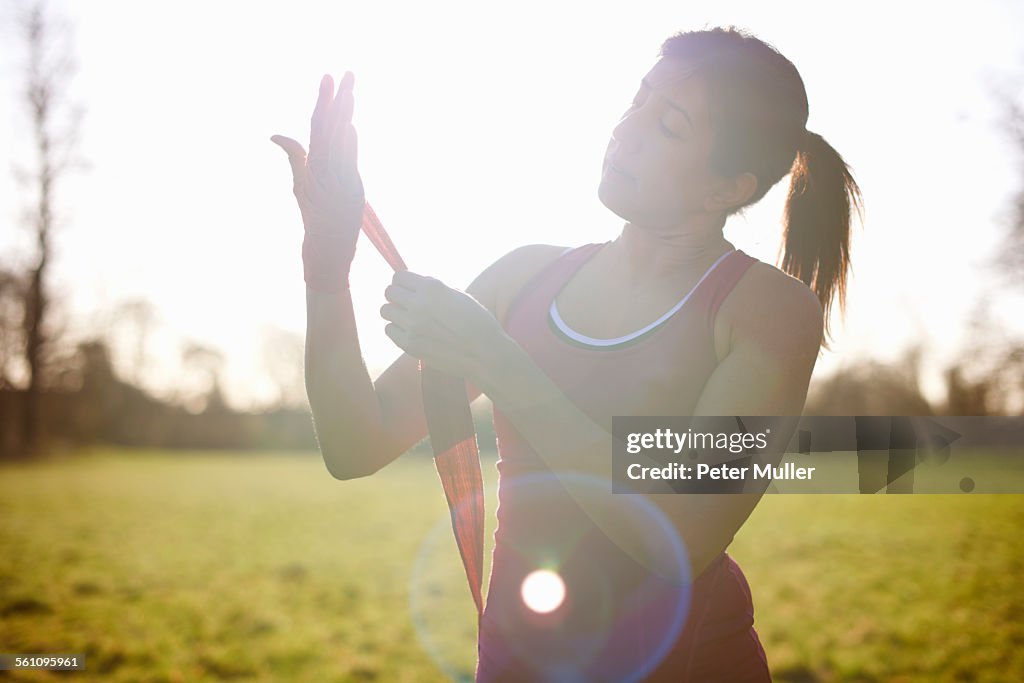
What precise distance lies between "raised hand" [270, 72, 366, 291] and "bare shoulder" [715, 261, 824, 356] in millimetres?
869

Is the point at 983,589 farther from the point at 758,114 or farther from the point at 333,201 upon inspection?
the point at 333,201

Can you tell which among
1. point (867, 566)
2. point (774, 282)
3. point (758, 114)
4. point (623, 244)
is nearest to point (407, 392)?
point (623, 244)

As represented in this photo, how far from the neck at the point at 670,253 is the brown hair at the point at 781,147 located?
175mm

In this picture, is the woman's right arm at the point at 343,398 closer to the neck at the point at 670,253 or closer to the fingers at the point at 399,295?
the fingers at the point at 399,295

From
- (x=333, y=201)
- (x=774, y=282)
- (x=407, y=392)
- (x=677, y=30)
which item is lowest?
(x=407, y=392)

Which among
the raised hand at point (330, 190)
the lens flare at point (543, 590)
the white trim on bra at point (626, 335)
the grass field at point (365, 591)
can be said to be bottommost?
the grass field at point (365, 591)

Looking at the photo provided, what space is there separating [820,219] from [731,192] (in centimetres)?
38

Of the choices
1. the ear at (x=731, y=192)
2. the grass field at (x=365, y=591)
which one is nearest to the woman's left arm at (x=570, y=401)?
the ear at (x=731, y=192)

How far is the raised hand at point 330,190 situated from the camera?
1516mm

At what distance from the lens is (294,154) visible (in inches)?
64.7

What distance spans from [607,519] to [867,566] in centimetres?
935

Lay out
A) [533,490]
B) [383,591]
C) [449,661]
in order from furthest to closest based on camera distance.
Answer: [383,591]
[449,661]
[533,490]

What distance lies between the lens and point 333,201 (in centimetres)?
155

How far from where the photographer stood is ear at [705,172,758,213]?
176cm
